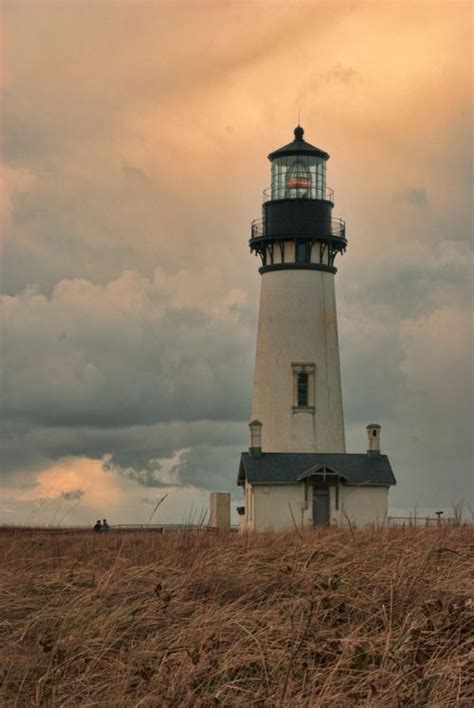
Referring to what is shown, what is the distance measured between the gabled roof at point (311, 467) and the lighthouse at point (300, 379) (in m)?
0.03

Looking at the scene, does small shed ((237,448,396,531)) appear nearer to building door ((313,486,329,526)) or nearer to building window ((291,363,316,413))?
building door ((313,486,329,526))

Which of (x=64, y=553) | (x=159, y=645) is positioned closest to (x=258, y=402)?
(x=64, y=553)

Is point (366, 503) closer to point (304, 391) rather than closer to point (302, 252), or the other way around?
point (304, 391)

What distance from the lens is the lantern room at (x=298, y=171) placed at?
38375 millimetres

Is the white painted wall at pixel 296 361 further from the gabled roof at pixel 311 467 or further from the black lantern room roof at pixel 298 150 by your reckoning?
the black lantern room roof at pixel 298 150

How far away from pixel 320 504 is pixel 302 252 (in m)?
8.08

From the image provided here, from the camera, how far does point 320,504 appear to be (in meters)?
35.8

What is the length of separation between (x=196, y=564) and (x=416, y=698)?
4.03m

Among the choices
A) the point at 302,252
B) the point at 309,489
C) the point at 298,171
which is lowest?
the point at 309,489

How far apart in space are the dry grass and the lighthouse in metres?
23.9

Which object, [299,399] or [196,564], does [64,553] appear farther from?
[299,399]

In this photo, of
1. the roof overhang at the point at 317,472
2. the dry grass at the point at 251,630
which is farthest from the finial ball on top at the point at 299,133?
the dry grass at the point at 251,630

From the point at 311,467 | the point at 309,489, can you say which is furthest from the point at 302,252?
the point at 309,489

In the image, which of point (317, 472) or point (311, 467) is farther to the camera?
point (311, 467)
